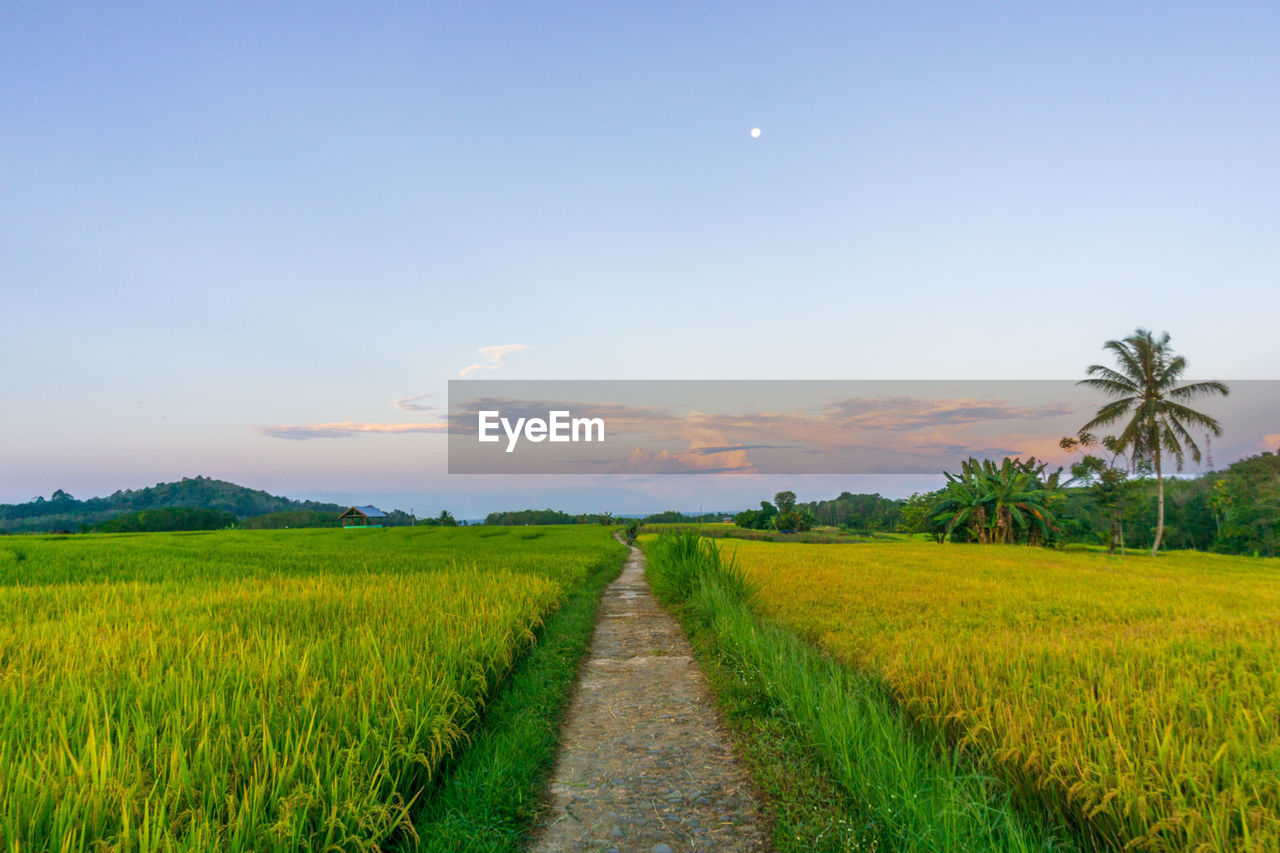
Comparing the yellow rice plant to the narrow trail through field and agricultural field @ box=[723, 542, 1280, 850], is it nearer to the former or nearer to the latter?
the narrow trail through field

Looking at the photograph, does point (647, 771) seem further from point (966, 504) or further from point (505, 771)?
point (966, 504)

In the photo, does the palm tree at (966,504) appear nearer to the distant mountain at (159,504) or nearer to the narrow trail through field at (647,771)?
the narrow trail through field at (647,771)

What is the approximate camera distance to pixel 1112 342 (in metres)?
30.8

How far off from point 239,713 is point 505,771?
1.63 metres

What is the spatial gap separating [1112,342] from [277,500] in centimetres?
15184

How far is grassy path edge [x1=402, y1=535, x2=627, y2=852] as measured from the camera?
9.41 ft

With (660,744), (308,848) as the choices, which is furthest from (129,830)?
(660,744)

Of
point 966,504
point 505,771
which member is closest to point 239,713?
point 505,771

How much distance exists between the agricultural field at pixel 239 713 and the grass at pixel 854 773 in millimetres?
2093

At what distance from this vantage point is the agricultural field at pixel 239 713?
230cm

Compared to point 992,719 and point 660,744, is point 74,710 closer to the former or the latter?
point 660,744

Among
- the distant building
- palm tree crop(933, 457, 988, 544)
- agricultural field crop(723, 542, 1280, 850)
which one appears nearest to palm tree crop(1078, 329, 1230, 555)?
palm tree crop(933, 457, 988, 544)

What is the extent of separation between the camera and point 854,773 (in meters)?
3.12

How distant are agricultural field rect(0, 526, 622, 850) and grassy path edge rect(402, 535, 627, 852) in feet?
0.45
